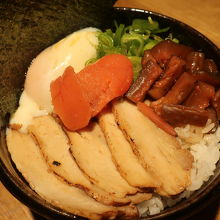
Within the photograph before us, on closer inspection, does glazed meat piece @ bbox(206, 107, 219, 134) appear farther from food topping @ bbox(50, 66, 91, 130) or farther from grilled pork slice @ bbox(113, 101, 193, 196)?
food topping @ bbox(50, 66, 91, 130)

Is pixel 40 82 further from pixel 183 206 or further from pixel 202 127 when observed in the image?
pixel 183 206

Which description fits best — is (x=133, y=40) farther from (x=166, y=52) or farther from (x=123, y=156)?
(x=123, y=156)

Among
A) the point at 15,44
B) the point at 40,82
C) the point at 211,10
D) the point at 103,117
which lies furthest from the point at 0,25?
the point at 211,10

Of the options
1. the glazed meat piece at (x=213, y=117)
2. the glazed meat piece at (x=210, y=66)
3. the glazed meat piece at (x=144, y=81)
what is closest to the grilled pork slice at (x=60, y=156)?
the glazed meat piece at (x=144, y=81)

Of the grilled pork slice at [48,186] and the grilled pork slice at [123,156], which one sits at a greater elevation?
the grilled pork slice at [123,156]

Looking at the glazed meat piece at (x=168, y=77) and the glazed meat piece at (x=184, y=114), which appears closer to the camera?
the glazed meat piece at (x=184, y=114)

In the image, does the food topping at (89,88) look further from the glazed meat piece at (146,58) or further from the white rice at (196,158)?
the white rice at (196,158)

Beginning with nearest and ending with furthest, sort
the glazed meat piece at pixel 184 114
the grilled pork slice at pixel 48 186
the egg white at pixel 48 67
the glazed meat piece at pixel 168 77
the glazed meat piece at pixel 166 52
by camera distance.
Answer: the grilled pork slice at pixel 48 186, the glazed meat piece at pixel 184 114, the glazed meat piece at pixel 168 77, the glazed meat piece at pixel 166 52, the egg white at pixel 48 67
